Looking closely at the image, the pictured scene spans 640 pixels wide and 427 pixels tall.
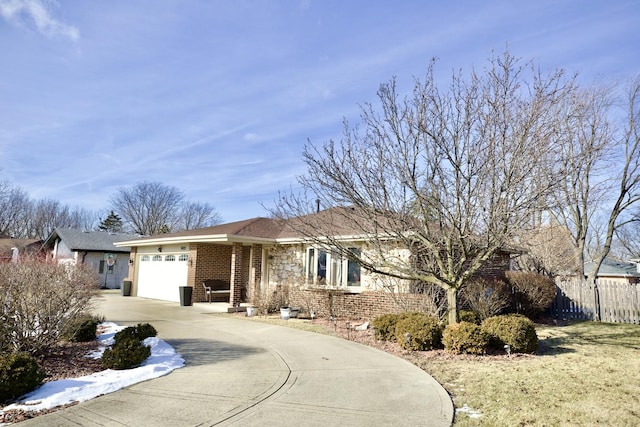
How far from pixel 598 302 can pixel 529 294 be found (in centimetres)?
290

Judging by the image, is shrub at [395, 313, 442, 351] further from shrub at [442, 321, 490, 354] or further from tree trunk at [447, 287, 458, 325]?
tree trunk at [447, 287, 458, 325]

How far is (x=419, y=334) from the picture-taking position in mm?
8312

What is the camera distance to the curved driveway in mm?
4379

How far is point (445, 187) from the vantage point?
8367mm

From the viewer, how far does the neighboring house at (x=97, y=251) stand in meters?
27.7

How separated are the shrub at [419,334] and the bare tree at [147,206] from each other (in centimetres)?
4657

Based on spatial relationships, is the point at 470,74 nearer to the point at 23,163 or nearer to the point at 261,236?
the point at 261,236

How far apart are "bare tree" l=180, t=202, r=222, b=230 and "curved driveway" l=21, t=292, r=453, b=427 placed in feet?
154

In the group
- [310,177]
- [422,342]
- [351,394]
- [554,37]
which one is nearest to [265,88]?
[310,177]

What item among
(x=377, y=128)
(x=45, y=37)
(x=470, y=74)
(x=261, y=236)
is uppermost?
(x=45, y=37)

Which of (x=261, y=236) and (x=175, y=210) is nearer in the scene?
(x=261, y=236)

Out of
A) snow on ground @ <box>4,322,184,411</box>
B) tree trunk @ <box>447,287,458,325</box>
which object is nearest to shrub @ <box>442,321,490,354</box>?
tree trunk @ <box>447,287,458,325</box>

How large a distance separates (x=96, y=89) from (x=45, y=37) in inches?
75.2

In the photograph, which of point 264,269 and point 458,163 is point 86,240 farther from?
point 458,163
